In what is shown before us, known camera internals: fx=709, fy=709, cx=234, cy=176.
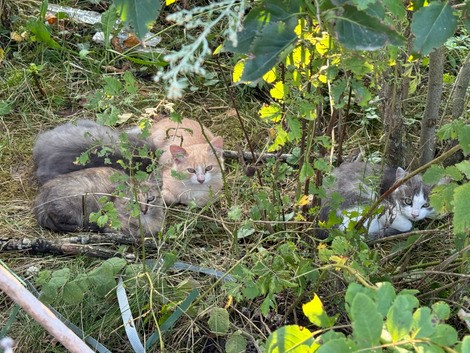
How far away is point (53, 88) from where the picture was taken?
4.82m

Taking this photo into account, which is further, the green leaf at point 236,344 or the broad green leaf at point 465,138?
the green leaf at point 236,344

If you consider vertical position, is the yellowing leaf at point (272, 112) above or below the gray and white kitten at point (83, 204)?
above

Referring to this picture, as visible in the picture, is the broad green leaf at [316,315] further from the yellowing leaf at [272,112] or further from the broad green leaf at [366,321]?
the yellowing leaf at [272,112]

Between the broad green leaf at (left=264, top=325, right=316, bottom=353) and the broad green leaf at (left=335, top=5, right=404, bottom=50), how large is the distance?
665 mm

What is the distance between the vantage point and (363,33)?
1649 millimetres

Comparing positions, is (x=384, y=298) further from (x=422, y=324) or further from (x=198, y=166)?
(x=198, y=166)

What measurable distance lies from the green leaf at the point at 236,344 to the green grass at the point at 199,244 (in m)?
0.06

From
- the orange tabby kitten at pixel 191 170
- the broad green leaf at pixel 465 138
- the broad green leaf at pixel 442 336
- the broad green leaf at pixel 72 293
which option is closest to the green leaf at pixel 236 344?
the broad green leaf at pixel 72 293

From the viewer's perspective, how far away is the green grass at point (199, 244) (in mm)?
2875

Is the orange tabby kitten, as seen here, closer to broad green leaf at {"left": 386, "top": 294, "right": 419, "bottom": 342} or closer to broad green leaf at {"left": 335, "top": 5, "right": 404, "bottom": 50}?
broad green leaf at {"left": 335, "top": 5, "right": 404, "bottom": 50}

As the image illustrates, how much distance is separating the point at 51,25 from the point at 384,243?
298 centimetres

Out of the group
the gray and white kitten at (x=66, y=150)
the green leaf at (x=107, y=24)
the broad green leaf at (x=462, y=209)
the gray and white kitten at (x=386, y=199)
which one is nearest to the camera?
the broad green leaf at (x=462, y=209)

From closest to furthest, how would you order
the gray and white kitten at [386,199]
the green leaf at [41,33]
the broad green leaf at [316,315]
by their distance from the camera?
1. the broad green leaf at [316,315]
2. the gray and white kitten at [386,199]
3. the green leaf at [41,33]

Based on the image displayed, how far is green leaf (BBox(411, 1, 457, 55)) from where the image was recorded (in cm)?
172
